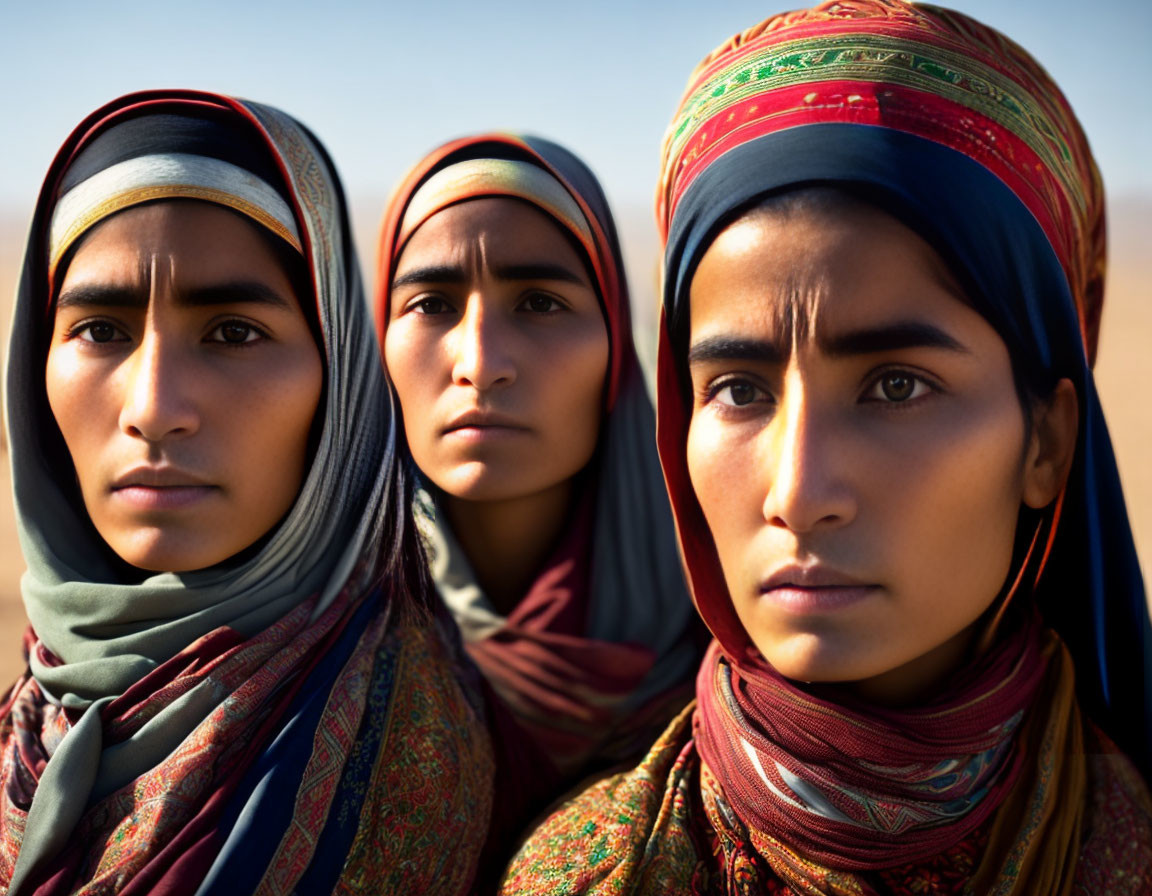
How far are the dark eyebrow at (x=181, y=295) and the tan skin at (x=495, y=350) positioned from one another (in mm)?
571

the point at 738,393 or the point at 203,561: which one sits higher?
the point at 738,393

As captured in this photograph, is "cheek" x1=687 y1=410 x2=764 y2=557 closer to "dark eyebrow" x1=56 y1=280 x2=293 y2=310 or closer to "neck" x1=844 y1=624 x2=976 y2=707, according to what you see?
"neck" x1=844 y1=624 x2=976 y2=707

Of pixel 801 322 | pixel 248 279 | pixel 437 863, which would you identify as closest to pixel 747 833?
pixel 437 863

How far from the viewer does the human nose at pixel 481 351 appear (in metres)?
2.38

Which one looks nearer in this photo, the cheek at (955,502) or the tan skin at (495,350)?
the cheek at (955,502)

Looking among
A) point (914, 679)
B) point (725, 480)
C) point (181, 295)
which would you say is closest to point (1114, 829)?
point (914, 679)

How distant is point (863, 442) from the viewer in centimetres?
160

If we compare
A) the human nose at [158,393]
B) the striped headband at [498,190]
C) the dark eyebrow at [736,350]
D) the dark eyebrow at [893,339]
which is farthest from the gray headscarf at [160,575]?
the dark eyebrow at [893,339]

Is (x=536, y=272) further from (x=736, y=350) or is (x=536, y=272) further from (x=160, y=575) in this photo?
(x=160, y=575)

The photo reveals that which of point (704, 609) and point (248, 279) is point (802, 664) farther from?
point (248, 279)

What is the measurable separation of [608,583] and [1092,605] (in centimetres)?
134

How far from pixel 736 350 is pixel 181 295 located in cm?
102

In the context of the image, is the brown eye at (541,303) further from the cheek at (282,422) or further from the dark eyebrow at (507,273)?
the cheek at (282,422)

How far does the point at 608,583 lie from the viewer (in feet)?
9.61
